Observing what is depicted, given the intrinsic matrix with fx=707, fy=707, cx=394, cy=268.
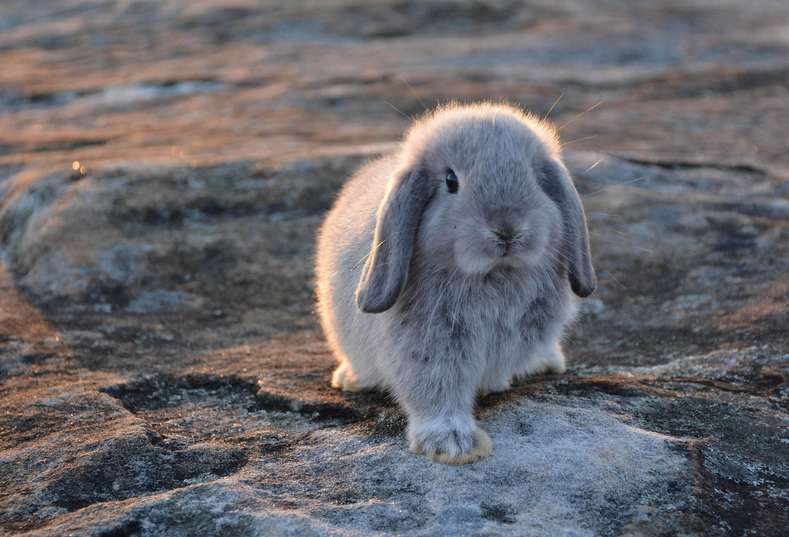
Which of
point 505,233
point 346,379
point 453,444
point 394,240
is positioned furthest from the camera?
point 346,379

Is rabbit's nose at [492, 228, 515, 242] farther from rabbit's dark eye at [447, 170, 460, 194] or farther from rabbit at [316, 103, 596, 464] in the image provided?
rabbit's dark eye at [447, 170, 460, 194]

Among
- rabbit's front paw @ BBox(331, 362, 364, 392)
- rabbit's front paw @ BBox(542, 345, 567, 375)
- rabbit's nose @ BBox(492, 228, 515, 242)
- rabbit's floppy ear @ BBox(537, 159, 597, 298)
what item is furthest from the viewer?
rabbit's front paw @ BBox(542, 345, 567, 375)

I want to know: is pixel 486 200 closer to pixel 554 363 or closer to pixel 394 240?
pixel 394 240

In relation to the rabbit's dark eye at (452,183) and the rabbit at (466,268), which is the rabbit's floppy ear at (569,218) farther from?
the rabbit's dark eye at (452,183)

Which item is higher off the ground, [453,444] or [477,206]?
[477,206]

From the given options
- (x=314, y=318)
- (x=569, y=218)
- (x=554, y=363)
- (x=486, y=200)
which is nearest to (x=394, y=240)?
(x=486, y=200)

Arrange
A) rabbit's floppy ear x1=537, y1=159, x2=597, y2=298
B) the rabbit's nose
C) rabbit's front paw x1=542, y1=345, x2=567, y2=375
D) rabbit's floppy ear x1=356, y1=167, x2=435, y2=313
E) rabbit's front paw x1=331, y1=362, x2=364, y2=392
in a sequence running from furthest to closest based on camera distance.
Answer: rabbit's front paw x1=542, y1=345, x2=567, y2=375 → rabbit's front paw x1=331, y1=362, x2=364, y2=392 → rabbit's floppy ear x1=537, y1=159, x2=597, y2=298 → rabbit's floppy ear x1=356, y1=167, x2=435, y2=313 → the rabbit's nose

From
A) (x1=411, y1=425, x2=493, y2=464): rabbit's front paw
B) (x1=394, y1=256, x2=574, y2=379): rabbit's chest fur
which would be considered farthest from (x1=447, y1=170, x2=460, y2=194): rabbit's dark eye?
(x1=411, y1=425, x2=493, y2=464): rabbit's front paw

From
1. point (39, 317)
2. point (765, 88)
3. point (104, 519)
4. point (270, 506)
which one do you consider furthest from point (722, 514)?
point (765, 88)

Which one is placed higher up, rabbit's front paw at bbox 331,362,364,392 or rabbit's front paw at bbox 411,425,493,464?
rabbit's front paw at bbox 411,425,493,464
